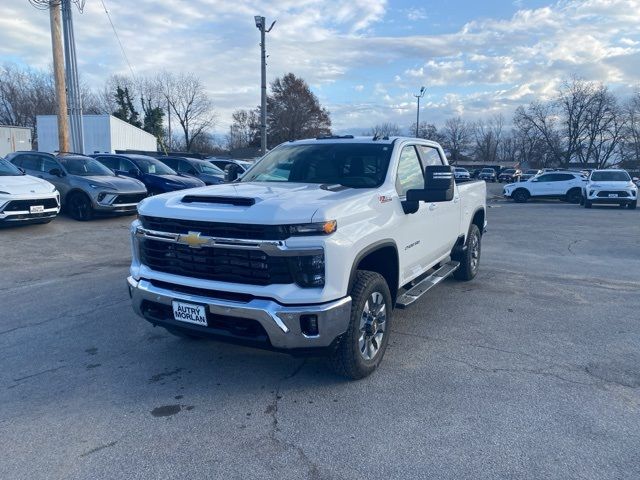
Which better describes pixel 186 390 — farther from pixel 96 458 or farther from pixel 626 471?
pixel 626 471

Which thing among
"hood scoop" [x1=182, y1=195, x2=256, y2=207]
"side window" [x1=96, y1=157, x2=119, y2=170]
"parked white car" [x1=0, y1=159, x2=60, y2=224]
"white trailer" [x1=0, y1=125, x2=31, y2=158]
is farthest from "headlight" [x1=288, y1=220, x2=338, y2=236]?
"white trailer" [x1=0, y1=125, x2=31, y2=158]

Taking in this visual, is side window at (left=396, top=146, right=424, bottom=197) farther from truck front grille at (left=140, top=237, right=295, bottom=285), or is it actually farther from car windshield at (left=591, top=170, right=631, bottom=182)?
car windshield at (left=591, top=170, right=631, bottom=182)

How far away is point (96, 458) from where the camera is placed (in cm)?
300

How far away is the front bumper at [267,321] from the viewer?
3406mm

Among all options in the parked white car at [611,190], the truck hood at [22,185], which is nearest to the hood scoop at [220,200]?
the truck hood at [22,185]

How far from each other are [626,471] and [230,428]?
243 centimetres

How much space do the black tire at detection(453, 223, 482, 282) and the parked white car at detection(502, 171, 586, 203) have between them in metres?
20.6

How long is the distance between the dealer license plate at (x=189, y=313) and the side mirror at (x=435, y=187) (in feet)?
6.84

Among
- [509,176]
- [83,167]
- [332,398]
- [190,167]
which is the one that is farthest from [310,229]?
[509,176]

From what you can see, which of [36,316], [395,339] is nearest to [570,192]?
[395,339]

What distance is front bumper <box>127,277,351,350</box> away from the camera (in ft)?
11.2

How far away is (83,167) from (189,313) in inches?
443

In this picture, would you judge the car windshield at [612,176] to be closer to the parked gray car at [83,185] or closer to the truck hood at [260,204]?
the parked gray car at [83,185]

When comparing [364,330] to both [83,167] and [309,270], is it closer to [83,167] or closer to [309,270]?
[309,270]
